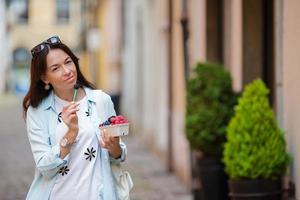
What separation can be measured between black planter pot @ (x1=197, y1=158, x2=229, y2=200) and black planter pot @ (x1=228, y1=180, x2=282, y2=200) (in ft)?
5.10

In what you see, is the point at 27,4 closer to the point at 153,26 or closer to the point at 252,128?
the point at 153,26

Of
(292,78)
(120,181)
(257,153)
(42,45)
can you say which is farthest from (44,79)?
(292,78)

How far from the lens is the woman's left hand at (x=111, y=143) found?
3748 mm

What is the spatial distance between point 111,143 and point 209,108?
4.35m

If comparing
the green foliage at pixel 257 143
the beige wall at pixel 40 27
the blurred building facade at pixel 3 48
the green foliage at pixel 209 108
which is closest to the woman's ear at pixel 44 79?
the green foliage at pixel 257 143

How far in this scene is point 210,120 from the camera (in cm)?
799

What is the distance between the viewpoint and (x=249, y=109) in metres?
6.49

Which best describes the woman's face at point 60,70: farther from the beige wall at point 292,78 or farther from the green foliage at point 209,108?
the green foliage at point 209,108

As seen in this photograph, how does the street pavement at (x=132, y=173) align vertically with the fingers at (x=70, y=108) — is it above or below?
below

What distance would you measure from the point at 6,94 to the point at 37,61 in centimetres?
4764

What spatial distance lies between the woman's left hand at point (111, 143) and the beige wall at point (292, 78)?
2.89 meters

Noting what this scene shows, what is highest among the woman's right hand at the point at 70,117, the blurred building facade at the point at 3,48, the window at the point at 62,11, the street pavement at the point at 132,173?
the window at the point at 62,11

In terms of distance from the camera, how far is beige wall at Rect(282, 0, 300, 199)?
21.1ft

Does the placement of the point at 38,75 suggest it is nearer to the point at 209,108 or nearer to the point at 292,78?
the point at 292,78
